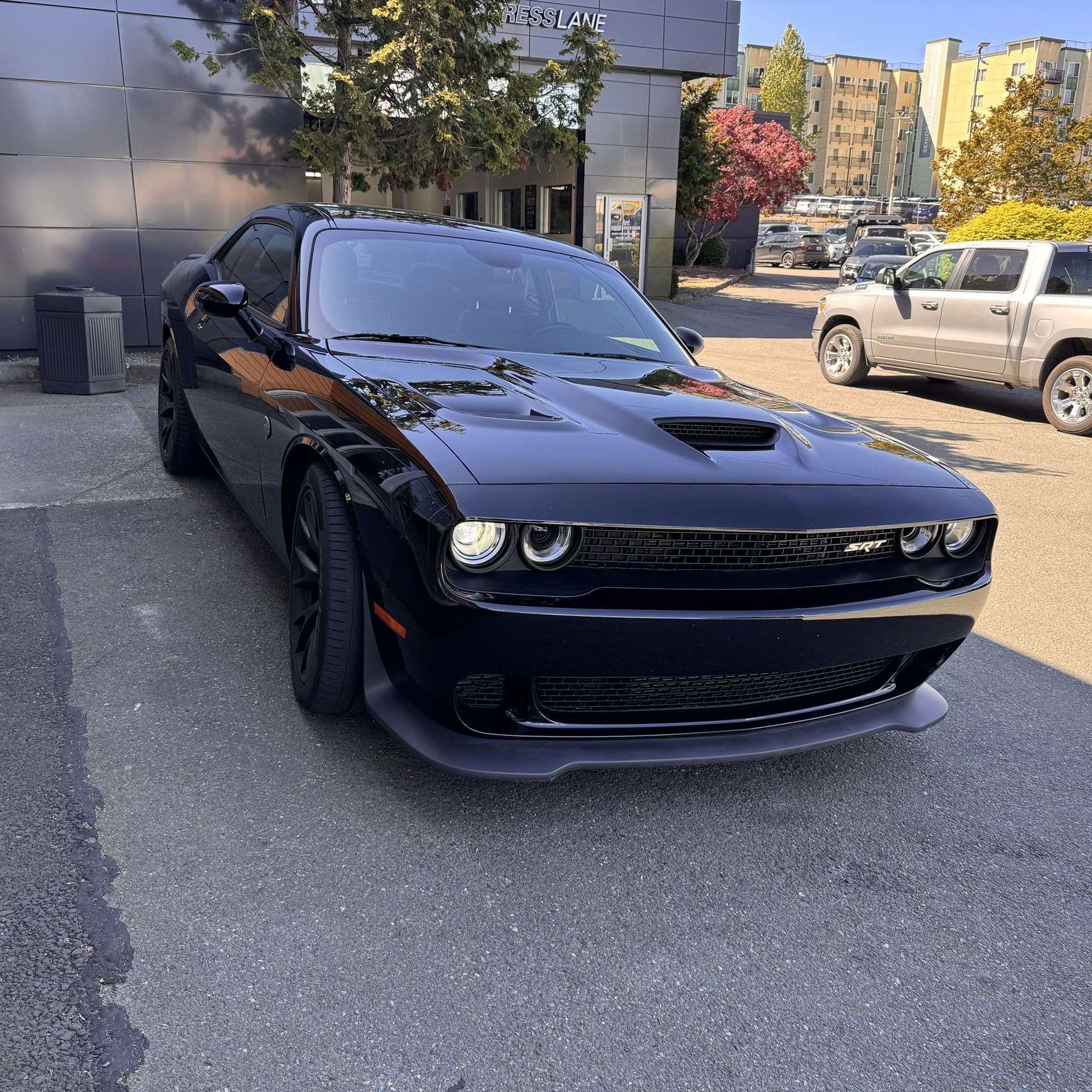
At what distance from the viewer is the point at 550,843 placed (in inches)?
106

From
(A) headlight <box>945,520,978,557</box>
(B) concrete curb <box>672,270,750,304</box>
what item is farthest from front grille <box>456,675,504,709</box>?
(B) concrete curb <box>672,270,750,304</box>

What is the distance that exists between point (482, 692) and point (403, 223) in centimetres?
241

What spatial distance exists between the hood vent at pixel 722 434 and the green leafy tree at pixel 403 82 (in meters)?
10.6

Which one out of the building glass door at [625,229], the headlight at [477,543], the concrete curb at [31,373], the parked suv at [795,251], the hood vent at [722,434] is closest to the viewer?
the headlight at [477,543]

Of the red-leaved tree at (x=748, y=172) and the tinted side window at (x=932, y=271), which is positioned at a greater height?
the red-leaved tree at (x=748, y=172)

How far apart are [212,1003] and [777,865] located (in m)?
1.41

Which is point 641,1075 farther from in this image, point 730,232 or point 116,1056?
point 730,232

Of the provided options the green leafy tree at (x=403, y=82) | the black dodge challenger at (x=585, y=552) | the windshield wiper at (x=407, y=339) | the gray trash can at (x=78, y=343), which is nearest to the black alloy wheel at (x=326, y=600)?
the black dodge challenger at (x=585, y=552)

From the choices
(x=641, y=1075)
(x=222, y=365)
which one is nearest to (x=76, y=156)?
(x=222, y=365)

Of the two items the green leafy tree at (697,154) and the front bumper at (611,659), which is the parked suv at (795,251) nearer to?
the green leafy tree at (697,154)

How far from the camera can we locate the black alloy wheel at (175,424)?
5.71 meters

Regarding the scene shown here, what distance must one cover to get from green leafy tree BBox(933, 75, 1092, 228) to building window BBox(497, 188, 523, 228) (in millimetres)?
10101

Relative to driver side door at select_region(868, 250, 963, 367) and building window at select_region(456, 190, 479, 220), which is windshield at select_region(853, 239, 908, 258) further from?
driver side door at select_region(868, 250, 963, 367)

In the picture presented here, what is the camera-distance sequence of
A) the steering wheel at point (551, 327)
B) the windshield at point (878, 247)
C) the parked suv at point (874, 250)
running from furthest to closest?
the windshield at point (878, 247)
the parked suv at point (874, 250)
the steering wheel at point (551, 327)
